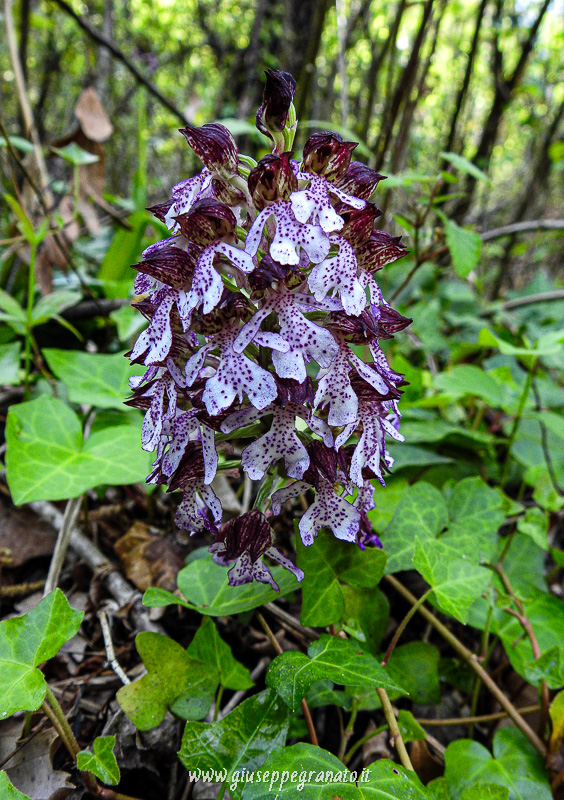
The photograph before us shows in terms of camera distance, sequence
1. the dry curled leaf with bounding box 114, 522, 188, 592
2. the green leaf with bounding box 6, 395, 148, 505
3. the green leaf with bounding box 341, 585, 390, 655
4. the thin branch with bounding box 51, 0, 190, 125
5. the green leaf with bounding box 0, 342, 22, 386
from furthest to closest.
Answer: the thin branch with bounding box 51, 0, 190, 125, the green leaf with bounding box 0, 342, 22, 386, the dry curled leaf with bounding box 114, 522, 188, 592, the green leaf with bounding box 6, 395, 148, 505, the green leaf with bounding box 341, 585, 390, 655

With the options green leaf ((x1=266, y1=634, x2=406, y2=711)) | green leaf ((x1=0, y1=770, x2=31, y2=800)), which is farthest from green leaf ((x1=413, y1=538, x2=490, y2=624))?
green leaf ((x1=0, y1=770, x2=31, y2=800))

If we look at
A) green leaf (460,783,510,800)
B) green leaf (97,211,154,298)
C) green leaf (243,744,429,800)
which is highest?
green leaf (97,211,154,298)

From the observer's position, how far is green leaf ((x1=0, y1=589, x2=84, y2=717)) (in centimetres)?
94

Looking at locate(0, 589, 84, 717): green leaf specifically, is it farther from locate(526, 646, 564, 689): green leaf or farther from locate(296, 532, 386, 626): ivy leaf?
locate(526, 646, 564, 689): green leaf

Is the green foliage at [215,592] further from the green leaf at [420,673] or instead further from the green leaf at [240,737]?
the green leaf at [420,673]

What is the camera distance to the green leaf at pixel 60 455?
1277 millimetres

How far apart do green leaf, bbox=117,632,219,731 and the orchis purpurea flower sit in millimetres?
221

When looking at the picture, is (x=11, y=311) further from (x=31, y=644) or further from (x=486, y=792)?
(x=486, y=792)

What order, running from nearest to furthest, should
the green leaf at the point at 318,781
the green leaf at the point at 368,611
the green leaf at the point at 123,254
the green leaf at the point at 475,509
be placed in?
the green leaf at the point at 318,781
the green leaf at the point at 368,611
the green leaf at the point at 475,509
the green leaf at the point at 123,254

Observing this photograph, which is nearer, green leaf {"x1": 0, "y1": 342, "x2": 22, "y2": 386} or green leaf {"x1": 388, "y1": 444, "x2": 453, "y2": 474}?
green leaf {"x1": 388, "y1": 444, "x2": 453, "y2": 474}

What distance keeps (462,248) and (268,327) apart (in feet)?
4.34

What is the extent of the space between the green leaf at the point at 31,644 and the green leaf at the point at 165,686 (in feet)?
0.51

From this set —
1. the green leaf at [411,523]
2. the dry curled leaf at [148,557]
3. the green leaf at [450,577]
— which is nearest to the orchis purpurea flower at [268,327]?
the green leaf at [450,577]

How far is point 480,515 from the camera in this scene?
1423 millimetres
